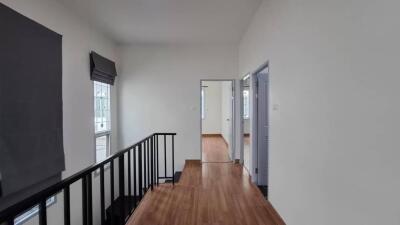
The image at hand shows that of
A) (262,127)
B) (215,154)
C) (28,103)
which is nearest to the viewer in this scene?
(28,103)

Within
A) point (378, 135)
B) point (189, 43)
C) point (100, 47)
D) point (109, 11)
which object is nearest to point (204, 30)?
point (189, 43)

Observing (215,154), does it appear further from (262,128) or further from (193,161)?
(262,128)

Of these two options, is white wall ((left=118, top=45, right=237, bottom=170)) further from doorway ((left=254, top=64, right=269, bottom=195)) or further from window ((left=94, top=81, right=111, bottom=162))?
doorway ((left=254, top=64, right=269, bottom=195))

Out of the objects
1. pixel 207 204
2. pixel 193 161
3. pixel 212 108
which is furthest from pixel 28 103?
pixel 212 108

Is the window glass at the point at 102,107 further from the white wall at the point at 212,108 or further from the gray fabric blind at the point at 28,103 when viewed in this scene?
the white wall at the point at 212,108

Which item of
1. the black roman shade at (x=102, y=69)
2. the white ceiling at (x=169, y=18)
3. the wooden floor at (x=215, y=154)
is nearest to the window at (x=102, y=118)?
the black roman shade at (x=102, y=69)

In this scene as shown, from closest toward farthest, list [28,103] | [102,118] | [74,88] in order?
[28,103], [74,88], [102,118]

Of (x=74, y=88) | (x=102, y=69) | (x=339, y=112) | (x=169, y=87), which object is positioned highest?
(x=102, y=69)

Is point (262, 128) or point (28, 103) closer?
point (28, 103)

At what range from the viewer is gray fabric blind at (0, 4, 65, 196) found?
7.49ft

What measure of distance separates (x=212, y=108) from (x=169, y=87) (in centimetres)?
500

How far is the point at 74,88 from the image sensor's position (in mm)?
3662

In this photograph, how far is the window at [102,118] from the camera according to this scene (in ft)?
15.1

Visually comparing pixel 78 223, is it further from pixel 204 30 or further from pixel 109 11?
pixel 204 30
